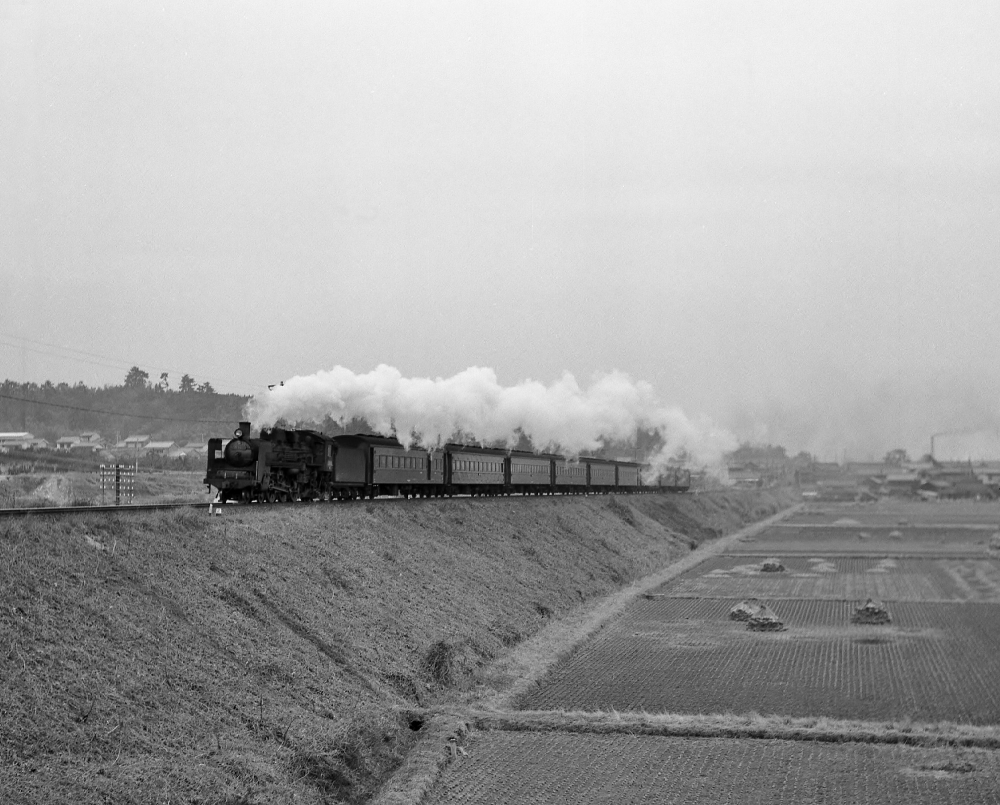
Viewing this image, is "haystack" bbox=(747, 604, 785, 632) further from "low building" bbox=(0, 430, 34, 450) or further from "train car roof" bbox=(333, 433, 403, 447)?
"low building" bbox=(0, 430, 34, 450)

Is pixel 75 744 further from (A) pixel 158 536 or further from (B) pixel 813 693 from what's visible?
(B) pixel 813 693

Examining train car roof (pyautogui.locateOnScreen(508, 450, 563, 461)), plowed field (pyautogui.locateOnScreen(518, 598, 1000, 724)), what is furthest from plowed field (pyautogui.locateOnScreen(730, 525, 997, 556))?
plowed field (pyautogui.locateOnScreen(518, 598, 1000, 724))

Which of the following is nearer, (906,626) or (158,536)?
(158,536)

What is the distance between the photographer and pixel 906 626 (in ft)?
130

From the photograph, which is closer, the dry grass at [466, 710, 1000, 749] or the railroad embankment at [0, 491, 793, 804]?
the railroad embankment at [0, 491, 793, 804]

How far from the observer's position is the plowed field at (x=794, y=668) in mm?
26172

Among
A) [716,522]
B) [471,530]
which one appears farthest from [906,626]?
[716,522]

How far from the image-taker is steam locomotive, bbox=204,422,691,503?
38.8 meters

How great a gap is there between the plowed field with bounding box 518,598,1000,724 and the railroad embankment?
3278 mm

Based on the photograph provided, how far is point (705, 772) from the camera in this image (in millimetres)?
20766

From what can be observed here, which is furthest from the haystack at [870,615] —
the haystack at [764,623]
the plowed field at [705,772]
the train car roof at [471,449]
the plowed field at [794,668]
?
the train car roof at [471,449]

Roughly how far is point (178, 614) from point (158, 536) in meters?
4.09

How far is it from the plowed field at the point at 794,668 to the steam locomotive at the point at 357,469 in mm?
13387

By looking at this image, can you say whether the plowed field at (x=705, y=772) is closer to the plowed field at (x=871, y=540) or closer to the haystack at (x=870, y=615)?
the haystack at (x=870, y=615)
